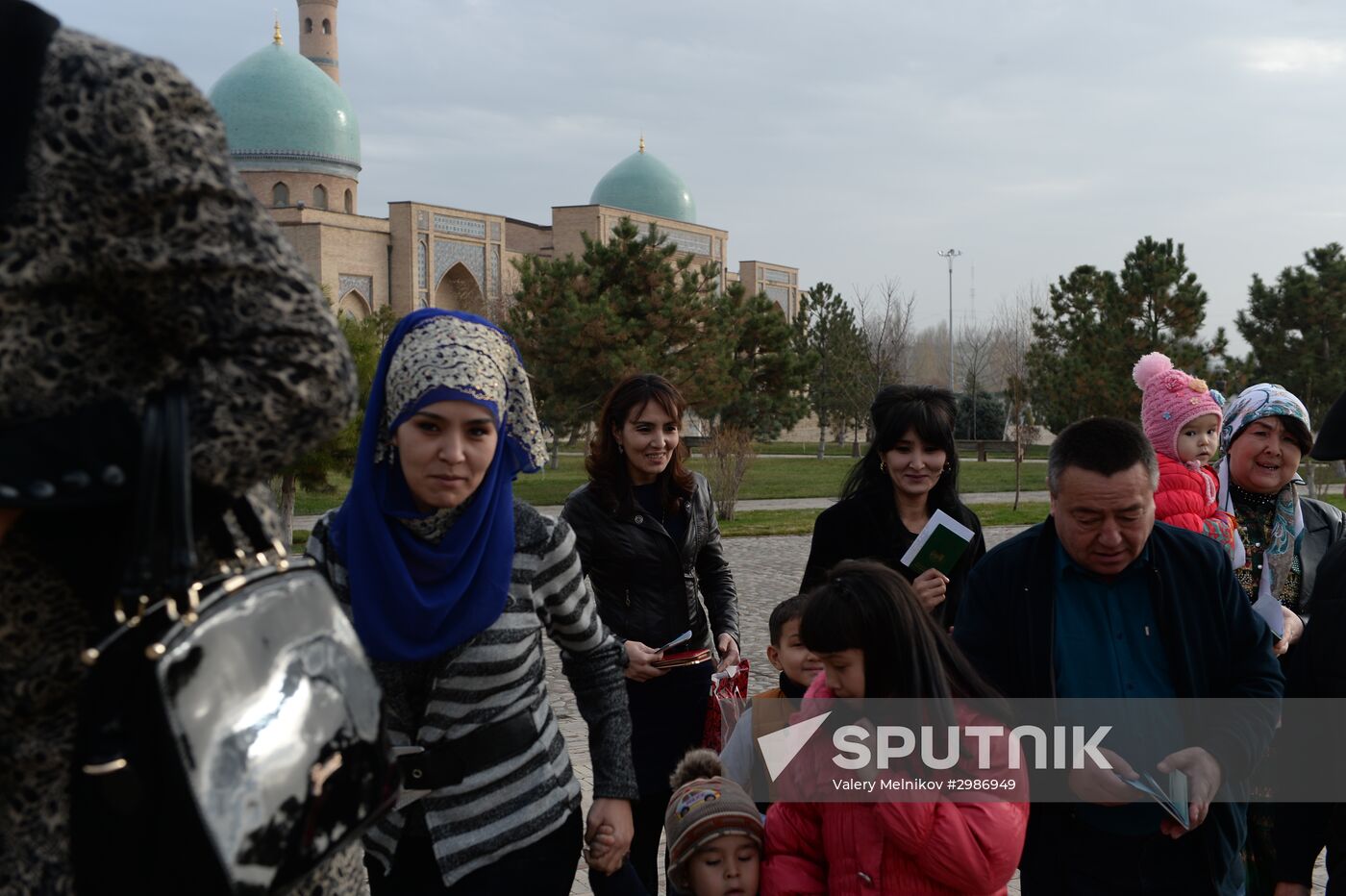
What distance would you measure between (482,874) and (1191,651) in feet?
5.29

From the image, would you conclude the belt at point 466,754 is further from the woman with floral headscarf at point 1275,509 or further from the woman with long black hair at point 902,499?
the woman with floral headscarf at point 1275,509

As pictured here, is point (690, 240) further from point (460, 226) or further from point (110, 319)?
point (110, 319)

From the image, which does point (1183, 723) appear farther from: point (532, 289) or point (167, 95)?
point (532, 289)

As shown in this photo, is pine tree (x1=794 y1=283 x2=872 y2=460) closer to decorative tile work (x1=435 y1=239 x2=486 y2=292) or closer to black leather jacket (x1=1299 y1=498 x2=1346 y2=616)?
decorative tile work (x1=435 y1=239 x2=486 y2=292)

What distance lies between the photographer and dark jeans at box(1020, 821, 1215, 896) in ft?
8.74

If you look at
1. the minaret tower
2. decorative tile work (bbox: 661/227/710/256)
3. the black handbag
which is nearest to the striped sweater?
the black handbag

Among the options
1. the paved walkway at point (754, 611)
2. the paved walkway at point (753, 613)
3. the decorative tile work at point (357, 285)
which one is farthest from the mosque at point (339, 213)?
the paved walkway at point (754, 611)

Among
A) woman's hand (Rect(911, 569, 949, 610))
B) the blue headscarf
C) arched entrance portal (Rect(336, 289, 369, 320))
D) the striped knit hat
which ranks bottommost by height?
the striped knit hat

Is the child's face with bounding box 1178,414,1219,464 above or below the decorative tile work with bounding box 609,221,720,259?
below

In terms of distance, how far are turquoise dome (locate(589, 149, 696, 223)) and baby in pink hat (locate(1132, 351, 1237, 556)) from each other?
156ft

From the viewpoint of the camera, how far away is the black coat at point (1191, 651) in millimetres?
2660

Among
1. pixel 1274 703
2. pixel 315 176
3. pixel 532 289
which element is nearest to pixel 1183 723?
pixel 1274 703

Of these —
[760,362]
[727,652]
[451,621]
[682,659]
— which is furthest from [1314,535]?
[760,362]

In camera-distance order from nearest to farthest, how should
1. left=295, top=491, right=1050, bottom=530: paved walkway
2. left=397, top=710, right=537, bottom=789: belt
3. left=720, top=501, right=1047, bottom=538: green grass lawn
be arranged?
left=397, top=710, right=537, bottom=789: belt, left=720, top=501, right=1047, bottom=538: green grass lawn, left=295, top=491, right=1050, bottom=530: paved walkway
